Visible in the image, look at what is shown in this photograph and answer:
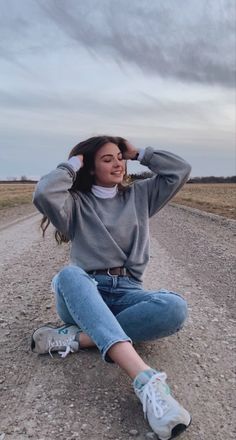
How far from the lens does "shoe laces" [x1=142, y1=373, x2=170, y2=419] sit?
2.79 metres

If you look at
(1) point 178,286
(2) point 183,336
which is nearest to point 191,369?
(2) point 183,336

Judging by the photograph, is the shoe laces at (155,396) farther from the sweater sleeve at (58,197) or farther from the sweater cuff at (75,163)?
the sweater cuff at (75,163)

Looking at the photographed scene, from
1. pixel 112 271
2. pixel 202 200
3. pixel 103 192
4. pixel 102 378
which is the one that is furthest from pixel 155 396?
pixel 202 200

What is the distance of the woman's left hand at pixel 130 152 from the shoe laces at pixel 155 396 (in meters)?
1.83

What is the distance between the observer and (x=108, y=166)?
13.3 ft

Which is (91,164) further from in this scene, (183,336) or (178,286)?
(178,286)

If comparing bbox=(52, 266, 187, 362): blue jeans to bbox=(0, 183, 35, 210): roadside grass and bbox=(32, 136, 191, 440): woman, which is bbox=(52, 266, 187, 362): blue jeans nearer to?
bbox=(32, 136, 191, 440): woman

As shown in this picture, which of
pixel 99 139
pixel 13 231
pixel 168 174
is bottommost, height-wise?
pixel 13 231

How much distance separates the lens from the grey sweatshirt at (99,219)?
3791 mm

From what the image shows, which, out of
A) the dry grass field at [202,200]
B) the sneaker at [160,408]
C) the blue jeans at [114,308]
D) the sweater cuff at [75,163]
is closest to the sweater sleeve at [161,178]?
the sweater cuff at [75,163]

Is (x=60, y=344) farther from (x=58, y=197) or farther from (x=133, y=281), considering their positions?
(x=58, y=197)

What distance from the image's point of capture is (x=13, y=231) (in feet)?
47.9

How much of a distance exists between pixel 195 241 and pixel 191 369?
7.84 m

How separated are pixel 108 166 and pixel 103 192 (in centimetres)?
20
